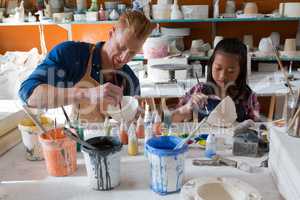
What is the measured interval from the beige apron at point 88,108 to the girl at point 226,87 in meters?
0.40

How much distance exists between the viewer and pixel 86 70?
159 cm

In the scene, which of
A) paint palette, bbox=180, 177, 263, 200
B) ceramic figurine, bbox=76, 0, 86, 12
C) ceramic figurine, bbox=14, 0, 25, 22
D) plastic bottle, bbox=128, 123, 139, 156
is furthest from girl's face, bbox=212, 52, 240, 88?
ceramic figurine, bbox=14, 0, 25, 22

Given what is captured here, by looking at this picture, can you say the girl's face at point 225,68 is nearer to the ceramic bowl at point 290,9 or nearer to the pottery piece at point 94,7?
the ceramic bowl at point 290,9

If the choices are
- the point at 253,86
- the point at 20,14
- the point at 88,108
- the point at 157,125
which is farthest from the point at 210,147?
the point at 20,14

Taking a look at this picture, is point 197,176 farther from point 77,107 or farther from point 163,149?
point 77,107

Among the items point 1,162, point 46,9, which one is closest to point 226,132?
point 1,162

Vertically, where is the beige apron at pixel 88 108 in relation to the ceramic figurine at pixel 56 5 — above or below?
below

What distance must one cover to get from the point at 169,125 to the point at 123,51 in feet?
1.30

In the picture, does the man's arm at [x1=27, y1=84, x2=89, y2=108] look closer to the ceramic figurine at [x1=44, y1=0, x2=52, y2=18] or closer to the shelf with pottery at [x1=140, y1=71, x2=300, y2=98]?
the shelf with pottery at [x1=140, y1=71, x2=300, y2=98]

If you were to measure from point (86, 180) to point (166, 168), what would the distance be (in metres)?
0.28

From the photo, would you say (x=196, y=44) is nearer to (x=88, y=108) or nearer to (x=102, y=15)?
(x=102, y=15)

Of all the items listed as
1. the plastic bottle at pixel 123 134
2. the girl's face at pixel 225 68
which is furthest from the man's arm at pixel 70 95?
the girl's face at pixel 225 68

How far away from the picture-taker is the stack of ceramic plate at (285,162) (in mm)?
839

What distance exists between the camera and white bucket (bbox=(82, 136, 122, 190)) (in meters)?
0.95
